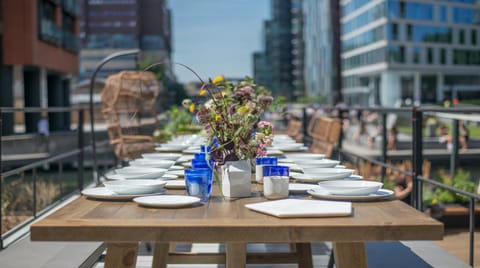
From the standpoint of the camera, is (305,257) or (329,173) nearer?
(329,173)

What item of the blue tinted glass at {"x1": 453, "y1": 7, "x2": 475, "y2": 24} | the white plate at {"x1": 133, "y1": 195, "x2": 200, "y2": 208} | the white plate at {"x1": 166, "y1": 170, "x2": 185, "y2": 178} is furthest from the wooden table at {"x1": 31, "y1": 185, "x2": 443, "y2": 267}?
the blue tinted glass at {"x1": 453, "y1": 7, "x2": 475, "y2": 24}

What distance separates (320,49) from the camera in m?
89.7

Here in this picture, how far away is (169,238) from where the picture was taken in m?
1.67

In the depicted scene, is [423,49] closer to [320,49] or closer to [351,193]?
[320,49]

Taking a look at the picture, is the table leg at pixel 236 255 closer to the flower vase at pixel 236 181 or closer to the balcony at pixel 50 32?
the flower vase at pixel 236 181

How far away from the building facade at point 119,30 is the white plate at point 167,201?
8165cm

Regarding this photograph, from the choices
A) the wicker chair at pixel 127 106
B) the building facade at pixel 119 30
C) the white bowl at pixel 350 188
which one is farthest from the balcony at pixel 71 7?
the building facade at pixel 119 30

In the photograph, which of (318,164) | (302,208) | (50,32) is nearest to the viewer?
(302,208)

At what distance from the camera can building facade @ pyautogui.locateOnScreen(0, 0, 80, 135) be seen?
1030 inches

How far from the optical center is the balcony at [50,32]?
2817 cm

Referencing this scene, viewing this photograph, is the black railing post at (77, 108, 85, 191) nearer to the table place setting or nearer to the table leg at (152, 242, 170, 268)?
the table leg at (152, 242, 170, 268)

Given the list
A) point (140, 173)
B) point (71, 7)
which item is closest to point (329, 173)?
point (140, 173)

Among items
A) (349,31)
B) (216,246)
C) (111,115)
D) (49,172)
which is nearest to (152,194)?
(216,246)

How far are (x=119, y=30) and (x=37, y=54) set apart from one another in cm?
5933
